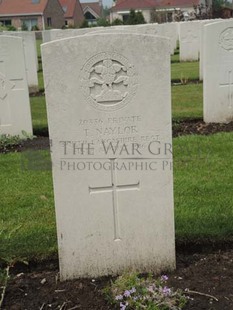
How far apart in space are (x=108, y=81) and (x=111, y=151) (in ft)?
1.43

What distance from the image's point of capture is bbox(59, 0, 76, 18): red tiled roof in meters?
72.6

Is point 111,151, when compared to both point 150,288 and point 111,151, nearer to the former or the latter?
point 111,151

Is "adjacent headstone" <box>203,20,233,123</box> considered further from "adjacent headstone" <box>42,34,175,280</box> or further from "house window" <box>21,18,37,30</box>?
"house window" <box>21,18,37,30</box>

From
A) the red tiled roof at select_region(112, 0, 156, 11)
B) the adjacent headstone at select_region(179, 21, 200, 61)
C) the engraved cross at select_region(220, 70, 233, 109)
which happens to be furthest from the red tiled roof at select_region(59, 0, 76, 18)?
the engraved cross at select_region(220, 70, 233, 109)

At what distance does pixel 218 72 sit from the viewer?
7.16 meters

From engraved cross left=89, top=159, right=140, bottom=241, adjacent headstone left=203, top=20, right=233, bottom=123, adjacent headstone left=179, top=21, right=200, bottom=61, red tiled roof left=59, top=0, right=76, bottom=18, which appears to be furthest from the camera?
red tiled roof left=59, top=0, right=76, bottom=18

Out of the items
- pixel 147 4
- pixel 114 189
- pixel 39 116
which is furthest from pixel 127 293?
pixel 147 4

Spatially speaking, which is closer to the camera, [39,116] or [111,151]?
[111,151]

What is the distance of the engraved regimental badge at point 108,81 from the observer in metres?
2.99

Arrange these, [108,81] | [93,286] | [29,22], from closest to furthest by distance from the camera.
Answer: [108,81] → [93,286] → [29,22]

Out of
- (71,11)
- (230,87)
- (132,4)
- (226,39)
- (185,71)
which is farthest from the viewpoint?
(71,11)

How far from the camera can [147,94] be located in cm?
305

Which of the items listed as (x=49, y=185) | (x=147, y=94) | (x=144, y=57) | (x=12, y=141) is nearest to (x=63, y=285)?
(x=147, y=94)

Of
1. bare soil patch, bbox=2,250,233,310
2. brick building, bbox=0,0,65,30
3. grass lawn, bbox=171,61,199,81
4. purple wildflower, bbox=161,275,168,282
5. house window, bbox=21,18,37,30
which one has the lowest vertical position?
bare soil patch, bbox=2,250,233,310
